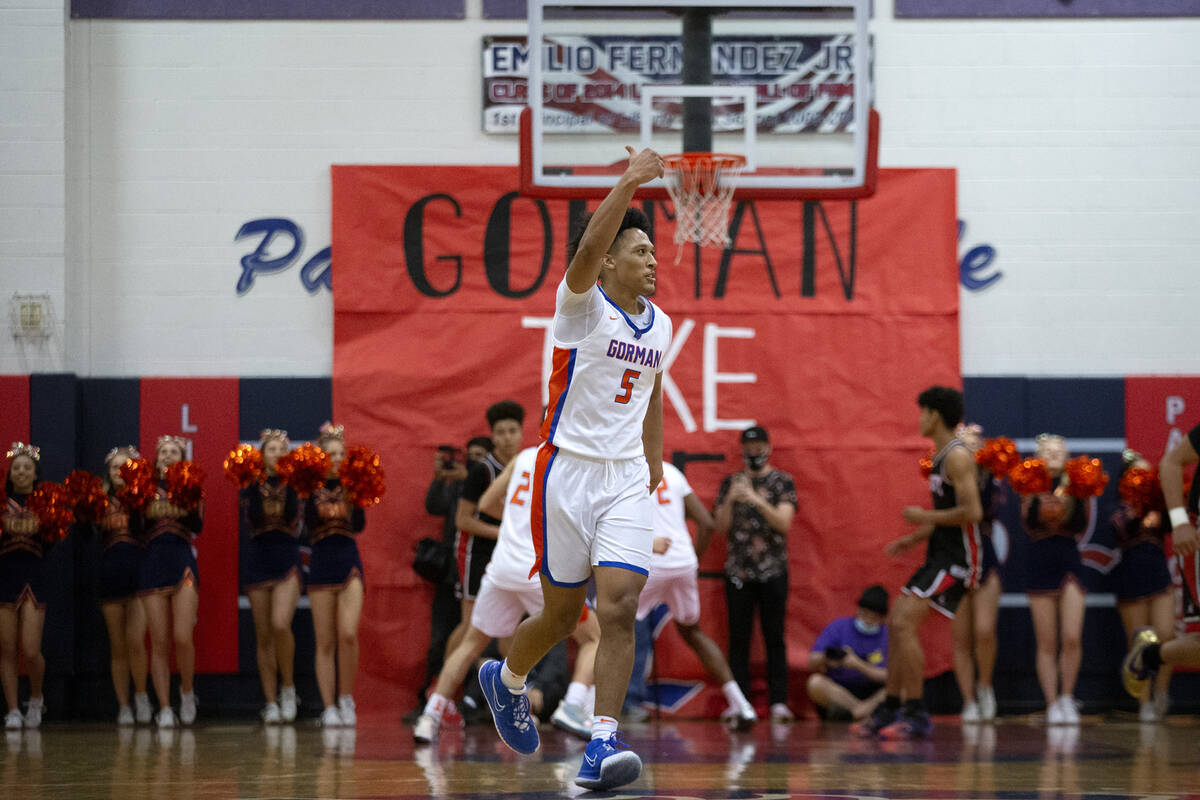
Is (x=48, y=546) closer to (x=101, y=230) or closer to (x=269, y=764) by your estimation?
(x=101, y=230)

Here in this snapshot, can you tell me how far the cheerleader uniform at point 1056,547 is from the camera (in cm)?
1030

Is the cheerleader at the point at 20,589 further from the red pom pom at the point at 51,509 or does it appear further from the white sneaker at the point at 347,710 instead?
the white sneaker at the point at 347,710

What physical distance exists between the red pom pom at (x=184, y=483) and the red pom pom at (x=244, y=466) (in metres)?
0.23

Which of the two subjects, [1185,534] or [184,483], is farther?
[184,483]

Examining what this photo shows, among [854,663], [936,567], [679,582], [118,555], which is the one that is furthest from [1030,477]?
[118,555]

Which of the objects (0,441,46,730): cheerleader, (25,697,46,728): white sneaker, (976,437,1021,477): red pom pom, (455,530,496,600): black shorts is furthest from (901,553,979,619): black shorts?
(25,697,46,728): white sneaker

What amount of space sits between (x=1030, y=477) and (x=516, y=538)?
4322 millimetres

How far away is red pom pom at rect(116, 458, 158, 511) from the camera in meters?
9.90

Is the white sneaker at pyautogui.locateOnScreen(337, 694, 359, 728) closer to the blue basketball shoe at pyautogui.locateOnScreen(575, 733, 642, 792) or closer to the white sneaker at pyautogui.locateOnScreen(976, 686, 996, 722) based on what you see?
the white sneaker at pyautogui.locateOnScreen(976, 686, 996, 722)

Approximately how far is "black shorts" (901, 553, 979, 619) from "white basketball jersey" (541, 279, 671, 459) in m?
4.21

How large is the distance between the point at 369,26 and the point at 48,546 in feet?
15.7

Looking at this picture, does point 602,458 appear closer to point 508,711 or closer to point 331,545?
point 508,711

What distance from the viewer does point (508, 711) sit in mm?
5680

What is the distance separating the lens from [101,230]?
11109mm
